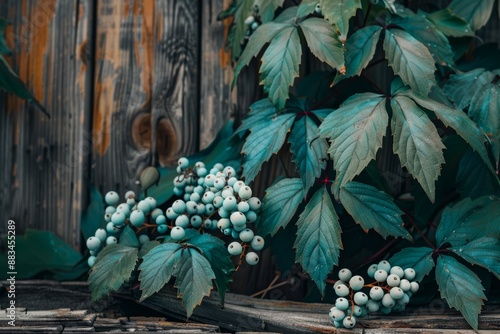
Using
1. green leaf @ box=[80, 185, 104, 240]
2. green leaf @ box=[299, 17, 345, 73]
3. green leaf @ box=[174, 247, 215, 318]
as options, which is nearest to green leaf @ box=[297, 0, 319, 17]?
green leaf @ box=[299, 17, 345, 73]

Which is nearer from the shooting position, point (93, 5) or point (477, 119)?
point (477, 119)

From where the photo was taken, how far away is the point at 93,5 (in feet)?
6.33

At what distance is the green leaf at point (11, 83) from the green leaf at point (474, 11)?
1126 mm

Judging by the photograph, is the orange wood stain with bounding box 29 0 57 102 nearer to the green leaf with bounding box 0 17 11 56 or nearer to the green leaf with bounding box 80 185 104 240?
the green leaf with bounding box 0 17 11 56

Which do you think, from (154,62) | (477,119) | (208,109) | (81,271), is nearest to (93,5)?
(154,62)

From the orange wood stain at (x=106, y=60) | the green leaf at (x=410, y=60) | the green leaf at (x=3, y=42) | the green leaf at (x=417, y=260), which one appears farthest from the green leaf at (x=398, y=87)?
the green leaf at (x=3, y=42)

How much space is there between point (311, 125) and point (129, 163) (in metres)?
0.57

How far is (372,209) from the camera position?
4.97ft

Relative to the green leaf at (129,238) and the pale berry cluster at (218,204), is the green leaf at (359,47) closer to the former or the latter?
the pale berry cluster at (218,204)

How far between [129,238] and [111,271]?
0.12 meters

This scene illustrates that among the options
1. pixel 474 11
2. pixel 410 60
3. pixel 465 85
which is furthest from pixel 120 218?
pixel 474 11

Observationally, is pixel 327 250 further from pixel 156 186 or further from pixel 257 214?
pixel 156 186

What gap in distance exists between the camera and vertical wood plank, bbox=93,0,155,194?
192 cm

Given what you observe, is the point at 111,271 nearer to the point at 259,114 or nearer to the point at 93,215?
the point at 93,215
